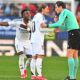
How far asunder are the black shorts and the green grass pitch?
5.62 feet

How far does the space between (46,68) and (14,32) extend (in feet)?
19.7

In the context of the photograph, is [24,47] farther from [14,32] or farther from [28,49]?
[14,32]

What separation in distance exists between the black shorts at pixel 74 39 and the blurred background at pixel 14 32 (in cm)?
906

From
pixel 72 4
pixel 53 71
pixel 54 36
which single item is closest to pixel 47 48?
pixel 54 36

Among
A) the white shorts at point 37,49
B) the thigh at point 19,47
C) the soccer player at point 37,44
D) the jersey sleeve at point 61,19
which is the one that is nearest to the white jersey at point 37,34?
the soccer player at point 37,44

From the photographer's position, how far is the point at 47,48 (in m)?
25.2

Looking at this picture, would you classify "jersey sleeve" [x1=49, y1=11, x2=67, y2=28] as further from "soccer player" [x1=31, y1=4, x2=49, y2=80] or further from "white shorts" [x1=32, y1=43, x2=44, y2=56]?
"white shorts" [x1=32, y1=43, x2=44, y2=56]

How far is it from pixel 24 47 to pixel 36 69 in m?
0.78

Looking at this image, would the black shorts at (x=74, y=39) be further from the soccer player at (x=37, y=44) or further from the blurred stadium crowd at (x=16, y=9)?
the blurred stadium crowd at (x=16, y=9)

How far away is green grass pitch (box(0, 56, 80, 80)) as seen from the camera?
17.2 meters

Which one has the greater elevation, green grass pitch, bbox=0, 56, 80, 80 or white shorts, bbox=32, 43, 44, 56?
white shorts, bbox=32, 43, 44, 56

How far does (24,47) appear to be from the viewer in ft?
56.1

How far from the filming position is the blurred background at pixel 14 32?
25250mm

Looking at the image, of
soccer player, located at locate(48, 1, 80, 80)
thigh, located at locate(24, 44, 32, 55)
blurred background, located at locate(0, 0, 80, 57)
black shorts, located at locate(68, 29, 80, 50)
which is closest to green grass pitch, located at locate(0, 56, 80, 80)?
thigh, located at locate(24, 44, 32, 55)
